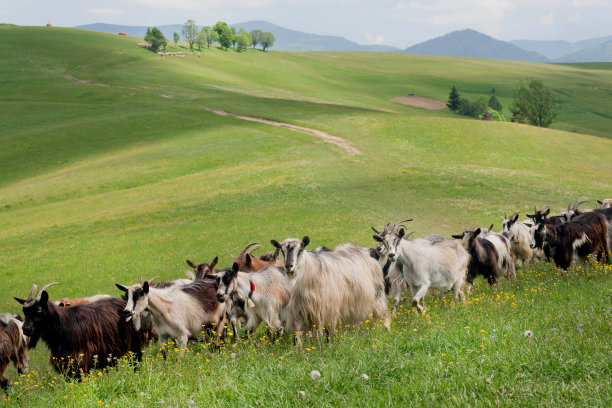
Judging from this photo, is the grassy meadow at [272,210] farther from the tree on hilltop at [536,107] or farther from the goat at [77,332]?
the tree on hilltop at [536,107]

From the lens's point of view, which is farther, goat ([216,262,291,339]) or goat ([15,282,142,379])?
goat ([216,262,291,339])

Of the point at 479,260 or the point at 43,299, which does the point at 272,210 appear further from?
the point at 43,299

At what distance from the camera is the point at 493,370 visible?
22.8ft

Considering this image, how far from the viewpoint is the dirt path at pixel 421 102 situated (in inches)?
4783

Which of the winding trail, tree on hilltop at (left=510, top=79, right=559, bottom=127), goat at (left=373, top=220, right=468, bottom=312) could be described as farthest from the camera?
tree on hilltop at (left=510, top=79, right=559, bottom=127)

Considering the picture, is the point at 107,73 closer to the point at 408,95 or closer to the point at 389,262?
the point at 408,95

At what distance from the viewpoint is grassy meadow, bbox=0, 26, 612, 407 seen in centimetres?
725

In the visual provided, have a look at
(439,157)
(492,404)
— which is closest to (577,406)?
(492,404)

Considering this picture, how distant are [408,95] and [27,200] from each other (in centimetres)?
10502

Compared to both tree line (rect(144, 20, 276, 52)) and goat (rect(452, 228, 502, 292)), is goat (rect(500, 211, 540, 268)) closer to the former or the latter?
goat (rect(452, 228, 502, 292))

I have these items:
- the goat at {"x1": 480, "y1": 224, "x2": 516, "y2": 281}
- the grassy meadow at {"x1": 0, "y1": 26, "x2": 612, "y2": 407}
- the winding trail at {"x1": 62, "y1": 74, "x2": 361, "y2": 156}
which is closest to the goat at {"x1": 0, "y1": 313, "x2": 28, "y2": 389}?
the grassy meadow at {"x1": 0, "y1": 26, "x2": 612, "y2": 407}

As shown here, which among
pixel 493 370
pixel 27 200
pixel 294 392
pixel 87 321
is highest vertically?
pixel 493 370

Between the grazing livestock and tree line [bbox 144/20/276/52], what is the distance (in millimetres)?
122977

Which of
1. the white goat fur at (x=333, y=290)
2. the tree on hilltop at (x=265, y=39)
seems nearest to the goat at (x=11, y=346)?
the white goat fur at (x=333, y=290)
